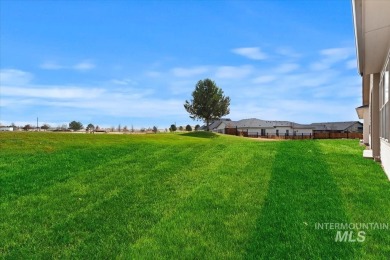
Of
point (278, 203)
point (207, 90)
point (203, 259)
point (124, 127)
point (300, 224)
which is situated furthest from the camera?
point (124, 127)

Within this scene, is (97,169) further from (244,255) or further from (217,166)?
(244,255)

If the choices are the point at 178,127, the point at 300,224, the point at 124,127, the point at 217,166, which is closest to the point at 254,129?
the point at 178,127

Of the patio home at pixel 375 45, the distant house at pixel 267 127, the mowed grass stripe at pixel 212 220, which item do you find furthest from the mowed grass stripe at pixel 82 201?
the distant house at pixel 267 127

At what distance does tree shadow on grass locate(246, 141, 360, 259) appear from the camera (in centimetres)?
533

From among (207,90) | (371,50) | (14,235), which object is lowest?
(14,235)

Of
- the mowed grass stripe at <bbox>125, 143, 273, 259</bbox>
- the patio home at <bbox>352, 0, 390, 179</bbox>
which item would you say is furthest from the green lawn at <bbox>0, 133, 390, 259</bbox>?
the patio home at <bbox>352, 0, 390, 179</bbox>

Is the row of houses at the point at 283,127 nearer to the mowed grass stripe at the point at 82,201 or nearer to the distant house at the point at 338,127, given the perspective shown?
the distant house at the point at 338,127

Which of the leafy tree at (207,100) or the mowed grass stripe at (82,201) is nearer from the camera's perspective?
the mowed grass stripe at (82,201)

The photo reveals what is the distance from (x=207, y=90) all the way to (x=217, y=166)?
A: 150 ft

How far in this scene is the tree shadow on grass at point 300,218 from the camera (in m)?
5.33

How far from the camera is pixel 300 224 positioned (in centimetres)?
639

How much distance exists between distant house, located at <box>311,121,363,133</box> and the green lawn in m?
69.0

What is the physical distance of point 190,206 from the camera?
7613 mm

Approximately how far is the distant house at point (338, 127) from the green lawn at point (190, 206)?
69.0m
